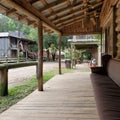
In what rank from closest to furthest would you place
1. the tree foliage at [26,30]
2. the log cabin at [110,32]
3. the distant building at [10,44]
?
the log cabin at [110,32], the distant building at [10,44], the tree foliage at [26,30]

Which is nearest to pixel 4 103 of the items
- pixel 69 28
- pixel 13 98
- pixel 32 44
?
pixel 13 98

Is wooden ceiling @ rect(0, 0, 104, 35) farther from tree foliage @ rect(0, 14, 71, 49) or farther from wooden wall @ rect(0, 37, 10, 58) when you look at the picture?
tree foliage @ rect(0, 14, 71, 49)

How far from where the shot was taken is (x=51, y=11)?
24.9 feet

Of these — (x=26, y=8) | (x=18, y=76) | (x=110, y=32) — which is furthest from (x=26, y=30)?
(x=26, y=8)

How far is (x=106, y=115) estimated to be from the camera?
2.33 m

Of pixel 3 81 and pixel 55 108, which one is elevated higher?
pixel 3 81

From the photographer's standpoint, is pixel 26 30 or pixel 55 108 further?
pixel 26 30

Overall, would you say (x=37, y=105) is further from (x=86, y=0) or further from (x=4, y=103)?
(x=86, y=0)

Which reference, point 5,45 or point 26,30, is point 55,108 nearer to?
point 5,45

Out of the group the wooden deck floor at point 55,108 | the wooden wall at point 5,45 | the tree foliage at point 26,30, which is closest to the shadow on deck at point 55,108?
the wooden deck floor at point 55,108

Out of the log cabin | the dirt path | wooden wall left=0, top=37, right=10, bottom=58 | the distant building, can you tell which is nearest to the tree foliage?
the distant building

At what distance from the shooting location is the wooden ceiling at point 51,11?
5.64m

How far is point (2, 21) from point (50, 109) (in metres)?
46.3

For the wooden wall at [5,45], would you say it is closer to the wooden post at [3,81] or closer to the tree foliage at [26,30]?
the tree foliage at [26,30]
